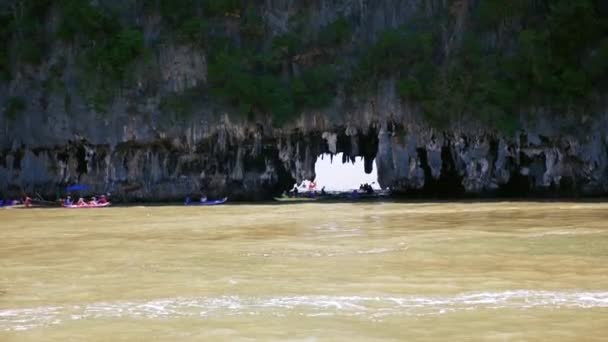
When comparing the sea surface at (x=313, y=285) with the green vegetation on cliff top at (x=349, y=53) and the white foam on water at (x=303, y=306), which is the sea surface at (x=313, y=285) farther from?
the green vegetation on cliff top at (x=349, y=53)

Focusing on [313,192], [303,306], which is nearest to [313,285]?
[303,306]

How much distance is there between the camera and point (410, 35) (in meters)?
32.0

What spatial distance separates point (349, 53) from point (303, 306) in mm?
27286

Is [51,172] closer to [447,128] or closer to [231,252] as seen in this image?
[447,128]

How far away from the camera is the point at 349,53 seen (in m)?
33.2

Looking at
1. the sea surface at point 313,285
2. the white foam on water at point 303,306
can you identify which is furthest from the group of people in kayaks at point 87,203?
the white foam on water at point 303,306

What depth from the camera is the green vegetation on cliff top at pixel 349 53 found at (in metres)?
29.5

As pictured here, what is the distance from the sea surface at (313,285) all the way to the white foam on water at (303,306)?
0.02m

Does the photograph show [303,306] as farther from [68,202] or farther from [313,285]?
[68,202]

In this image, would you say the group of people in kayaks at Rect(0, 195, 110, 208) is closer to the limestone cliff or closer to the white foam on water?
the limestone cliff

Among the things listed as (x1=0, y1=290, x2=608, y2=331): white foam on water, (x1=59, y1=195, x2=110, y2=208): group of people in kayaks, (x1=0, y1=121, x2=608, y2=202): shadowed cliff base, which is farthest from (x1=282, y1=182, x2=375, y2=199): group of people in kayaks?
(x1=0, y1=290, x2=608, y2=331): white foam on water

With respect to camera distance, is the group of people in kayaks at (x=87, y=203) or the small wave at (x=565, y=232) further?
the group of people in kayaks at (x=87, y=203)

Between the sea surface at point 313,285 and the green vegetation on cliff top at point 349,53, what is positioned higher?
the green vegetation on cliff top at point 349,53

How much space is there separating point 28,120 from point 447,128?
1712 cm
